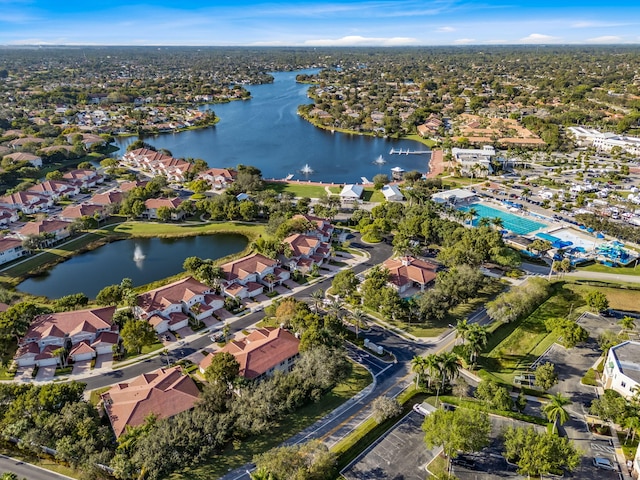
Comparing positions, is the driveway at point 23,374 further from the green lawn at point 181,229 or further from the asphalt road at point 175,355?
the green lawn at point 181,229

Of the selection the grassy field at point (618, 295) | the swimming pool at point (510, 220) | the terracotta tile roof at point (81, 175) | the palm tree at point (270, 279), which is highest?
the terracotta tile roof at point (81, 175)

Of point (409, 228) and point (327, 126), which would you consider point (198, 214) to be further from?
point (327, 126)

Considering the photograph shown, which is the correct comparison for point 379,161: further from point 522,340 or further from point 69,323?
point 69,323

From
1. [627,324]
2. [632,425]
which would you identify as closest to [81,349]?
[632,425]

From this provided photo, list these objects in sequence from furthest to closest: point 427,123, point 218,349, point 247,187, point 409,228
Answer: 1. point 427,123
2. point 247,187
3. point 409,228
4. point 218,349

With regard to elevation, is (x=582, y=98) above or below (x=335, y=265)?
above

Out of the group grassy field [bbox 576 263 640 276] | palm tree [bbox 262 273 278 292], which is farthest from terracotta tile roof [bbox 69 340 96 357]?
grassy field [bbox 576 263 640 276]

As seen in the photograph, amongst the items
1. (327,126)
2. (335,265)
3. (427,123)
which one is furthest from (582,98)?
(335,265)

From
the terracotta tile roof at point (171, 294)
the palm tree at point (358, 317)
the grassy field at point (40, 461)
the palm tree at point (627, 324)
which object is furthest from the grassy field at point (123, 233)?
the palm tree at point (627, 324)
